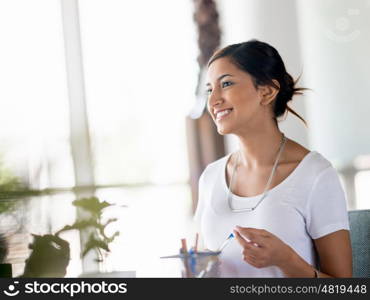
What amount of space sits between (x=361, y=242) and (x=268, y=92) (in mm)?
253

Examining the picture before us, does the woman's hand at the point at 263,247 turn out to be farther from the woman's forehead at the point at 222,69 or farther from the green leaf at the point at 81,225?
the green leaf at the point at 81,225

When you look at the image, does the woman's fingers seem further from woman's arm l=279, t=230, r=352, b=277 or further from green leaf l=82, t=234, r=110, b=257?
green leaf l=82, t=234, r=110, b=257

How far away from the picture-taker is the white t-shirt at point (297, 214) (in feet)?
2.31

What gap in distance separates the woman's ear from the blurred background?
108 mm

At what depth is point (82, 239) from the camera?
899 millimetres

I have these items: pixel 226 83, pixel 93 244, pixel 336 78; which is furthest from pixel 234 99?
pixel 93 244

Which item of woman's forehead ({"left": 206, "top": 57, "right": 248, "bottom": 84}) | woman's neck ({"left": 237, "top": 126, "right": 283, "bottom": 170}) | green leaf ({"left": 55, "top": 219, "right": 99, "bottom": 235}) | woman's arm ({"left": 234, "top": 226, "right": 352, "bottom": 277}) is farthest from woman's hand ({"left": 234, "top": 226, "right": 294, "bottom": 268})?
green leaf ({"left": 55, "top": 219, "right": 99, "bottom": 235})

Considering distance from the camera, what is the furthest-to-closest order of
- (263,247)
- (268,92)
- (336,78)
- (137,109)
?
(137,109)
(336,78)
(268,92)
(263,247)

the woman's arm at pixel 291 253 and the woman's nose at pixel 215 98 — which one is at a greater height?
the woman's nose at pixel 215 98

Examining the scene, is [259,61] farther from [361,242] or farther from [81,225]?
[81,225]

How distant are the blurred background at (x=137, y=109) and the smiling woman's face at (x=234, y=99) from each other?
125mm

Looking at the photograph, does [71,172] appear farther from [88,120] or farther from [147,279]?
[147,279]

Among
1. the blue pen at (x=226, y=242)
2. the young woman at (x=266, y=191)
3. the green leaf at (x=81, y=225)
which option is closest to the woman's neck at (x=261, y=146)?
the young woman at (x=266, y=191)

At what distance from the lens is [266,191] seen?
0.73 m
